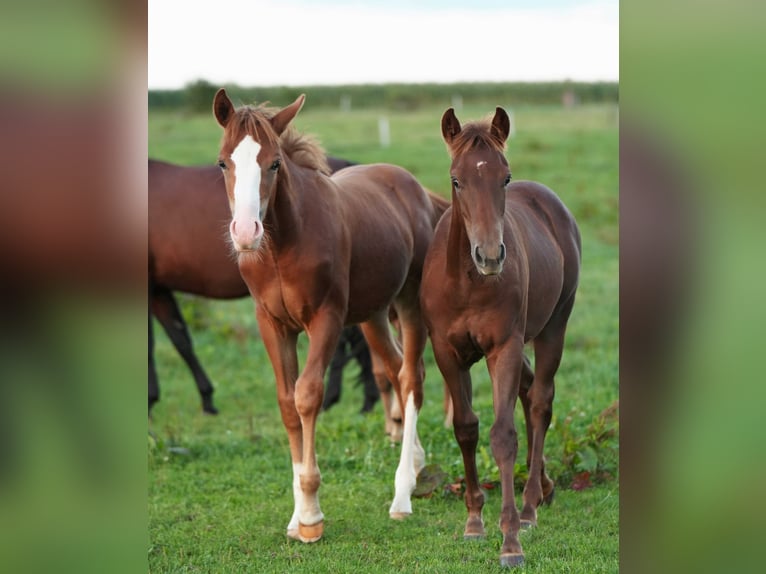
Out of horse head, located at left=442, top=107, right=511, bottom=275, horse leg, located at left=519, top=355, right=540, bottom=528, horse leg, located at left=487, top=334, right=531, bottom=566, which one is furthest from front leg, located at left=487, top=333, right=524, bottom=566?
horse leg, located at left=519, top=355, right=540, bottom=528

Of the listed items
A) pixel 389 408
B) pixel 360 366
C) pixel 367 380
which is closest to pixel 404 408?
pixel 389 408

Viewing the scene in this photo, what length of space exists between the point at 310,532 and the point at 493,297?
5.31 ft

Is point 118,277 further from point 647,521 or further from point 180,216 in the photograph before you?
point 180,216

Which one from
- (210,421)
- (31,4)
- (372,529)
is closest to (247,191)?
(372,529)

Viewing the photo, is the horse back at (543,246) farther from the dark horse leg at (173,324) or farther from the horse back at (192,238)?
the dark horse leg at (173,324)

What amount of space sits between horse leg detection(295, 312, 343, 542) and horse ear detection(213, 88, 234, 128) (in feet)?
3.77

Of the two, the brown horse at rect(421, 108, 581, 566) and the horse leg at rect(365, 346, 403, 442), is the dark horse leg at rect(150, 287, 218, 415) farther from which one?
the brown horse at rect(421, 108, 581, 566)

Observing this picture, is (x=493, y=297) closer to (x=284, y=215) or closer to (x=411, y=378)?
(x=284, y=215)

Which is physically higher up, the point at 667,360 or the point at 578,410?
the point at 667,360

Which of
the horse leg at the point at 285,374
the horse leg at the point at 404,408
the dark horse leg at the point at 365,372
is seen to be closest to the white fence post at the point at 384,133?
the dark horse leg at the point at 365,372

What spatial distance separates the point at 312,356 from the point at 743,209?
3843mm

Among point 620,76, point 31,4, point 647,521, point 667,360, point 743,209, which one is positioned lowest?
point 647,521

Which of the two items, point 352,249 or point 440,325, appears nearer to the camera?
point 440,325

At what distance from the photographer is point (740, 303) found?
59.2 inches
